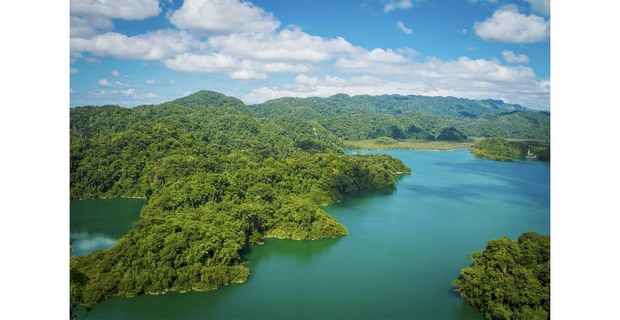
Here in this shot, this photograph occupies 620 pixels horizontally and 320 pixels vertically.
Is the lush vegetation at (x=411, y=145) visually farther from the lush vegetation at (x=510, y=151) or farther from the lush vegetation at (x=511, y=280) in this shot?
the lush vegetation at (x=511, y=280)

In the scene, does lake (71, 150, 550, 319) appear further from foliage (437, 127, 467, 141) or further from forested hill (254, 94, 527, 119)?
forested hill (254, 94, 527, 119)

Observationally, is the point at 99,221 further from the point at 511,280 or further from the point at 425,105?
the point at 425,105

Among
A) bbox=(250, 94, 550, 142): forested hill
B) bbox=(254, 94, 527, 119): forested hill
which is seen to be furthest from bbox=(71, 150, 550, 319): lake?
bbox=(254, 94, 527, 119): forested hill

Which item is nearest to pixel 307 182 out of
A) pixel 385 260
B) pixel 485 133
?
pixel 385 260

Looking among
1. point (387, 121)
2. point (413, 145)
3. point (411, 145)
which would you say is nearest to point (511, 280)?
point (411, 145)

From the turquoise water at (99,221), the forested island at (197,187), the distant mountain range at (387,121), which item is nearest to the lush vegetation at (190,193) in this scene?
the forested island at (197,187)

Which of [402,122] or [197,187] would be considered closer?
[197,187]
